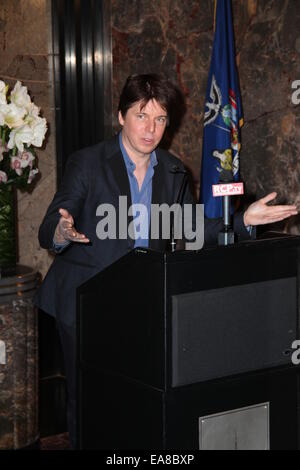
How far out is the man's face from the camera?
2705mm

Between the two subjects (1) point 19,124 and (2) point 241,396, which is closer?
(2) point 241,396

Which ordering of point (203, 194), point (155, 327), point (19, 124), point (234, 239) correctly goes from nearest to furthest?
1. point (155, 327)
2. point (234, 239)
3. point (19, 124)
4. point (203, 194)

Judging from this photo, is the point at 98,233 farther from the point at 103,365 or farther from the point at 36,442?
the point at 36,442

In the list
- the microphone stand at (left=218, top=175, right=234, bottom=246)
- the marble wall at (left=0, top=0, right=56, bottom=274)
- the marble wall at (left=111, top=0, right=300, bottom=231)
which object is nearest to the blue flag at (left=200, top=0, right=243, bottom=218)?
the marble wall at (left=111, top=0, right=300, bottom=231)

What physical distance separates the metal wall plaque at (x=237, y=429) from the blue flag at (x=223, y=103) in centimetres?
175

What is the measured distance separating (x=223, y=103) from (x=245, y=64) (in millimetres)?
257

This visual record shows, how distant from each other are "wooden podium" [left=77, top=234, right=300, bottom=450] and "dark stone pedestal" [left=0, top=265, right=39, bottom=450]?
94 cm

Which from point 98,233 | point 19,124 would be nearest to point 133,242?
point 98,233

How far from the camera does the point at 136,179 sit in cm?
282

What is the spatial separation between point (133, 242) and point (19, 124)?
3.06ft

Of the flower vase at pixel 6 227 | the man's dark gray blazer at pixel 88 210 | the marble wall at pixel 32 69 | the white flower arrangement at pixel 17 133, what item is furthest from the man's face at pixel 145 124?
the marble wall at pixel 32 69

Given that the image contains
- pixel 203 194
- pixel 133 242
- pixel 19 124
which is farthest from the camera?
pixel 203 194

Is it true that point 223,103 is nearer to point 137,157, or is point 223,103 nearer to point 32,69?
point 32,69

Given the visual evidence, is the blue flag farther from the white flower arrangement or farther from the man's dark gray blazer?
the man's dark gray blazer
